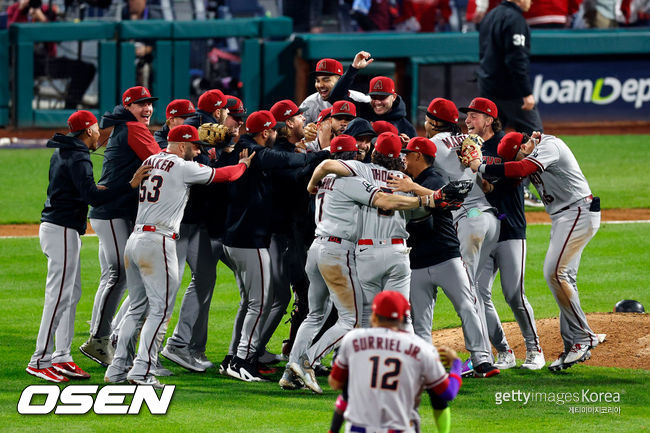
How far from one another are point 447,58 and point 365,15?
8.34 feet

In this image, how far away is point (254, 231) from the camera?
8.43 metres

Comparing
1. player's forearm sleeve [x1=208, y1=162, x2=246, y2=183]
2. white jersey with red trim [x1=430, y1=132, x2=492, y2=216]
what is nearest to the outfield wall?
white jersey with red trim [x1=430, y1=132, x2=492, y2=216]

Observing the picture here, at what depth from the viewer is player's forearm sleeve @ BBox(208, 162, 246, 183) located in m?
8.02

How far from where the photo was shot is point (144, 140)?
855 centimetres

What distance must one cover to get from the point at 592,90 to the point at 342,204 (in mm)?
12900

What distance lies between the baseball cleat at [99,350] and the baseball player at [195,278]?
41cm

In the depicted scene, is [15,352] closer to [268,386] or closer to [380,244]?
[268,386]

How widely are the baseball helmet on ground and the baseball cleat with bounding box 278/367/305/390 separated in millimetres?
3696

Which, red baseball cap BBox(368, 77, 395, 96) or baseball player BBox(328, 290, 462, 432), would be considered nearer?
baseball player BBox(328, 290, 462, 432)

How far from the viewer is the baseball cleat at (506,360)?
28.6 ft

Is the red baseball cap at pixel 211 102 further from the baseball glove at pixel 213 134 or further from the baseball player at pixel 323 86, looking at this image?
the baseball player at pixel 323 86

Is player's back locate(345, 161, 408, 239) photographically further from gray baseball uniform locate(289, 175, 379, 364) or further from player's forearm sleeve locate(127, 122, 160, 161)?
player's forearm sleeve locate(127, 122, 160, 161)

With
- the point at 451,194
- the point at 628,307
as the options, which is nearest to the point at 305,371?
the point at 451,194

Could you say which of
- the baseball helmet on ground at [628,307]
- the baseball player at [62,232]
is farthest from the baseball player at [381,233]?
the baseball helmet on ground at [628,307]
